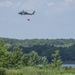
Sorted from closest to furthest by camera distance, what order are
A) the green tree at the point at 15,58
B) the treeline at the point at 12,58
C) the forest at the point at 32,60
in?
the forest at the point at 32,60 < the treeline at the point at 12,58 < the green tree at the point at 15,58

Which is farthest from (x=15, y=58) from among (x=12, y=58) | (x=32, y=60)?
(x=32, y=60)

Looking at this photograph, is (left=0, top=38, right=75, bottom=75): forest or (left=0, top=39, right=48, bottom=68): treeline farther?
(left=0, top=39, right=48, bottom=68): treeline

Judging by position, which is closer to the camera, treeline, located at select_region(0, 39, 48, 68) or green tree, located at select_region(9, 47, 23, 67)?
treeline, located at select_region(0, 39, 48, 68)

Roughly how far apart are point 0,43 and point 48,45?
5421 inches

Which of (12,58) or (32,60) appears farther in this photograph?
(32,60)

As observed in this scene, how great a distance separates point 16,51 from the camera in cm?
7669

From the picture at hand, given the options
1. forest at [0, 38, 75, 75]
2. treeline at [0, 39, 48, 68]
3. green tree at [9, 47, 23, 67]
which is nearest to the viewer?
forest at [0, 38, 75, 75]

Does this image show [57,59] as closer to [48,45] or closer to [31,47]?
[31,47]

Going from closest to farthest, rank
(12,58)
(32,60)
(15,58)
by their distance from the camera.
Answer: (12,58) < (15,58) < (32,60)

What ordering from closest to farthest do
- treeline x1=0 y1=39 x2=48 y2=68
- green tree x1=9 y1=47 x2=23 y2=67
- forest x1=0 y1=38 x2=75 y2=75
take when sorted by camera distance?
forest x1=0 y1=38 x2=75 y2=75, treeline x1=0 y1=39 x2=48 y2=68, green tree x1=9 y1=47 x2=23 y2=67

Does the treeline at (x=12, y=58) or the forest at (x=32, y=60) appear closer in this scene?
the forest at (x=32, y=60)

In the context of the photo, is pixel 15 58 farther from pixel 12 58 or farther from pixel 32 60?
pixel 32 60

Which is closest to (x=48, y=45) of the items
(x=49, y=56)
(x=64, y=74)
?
(x=49, y=56)

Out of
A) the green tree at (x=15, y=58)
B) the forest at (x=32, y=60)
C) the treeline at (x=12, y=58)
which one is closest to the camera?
the forest at (x=32, y=60)
